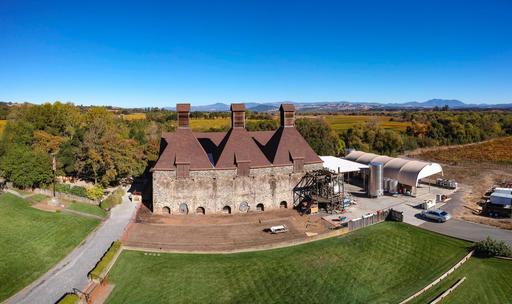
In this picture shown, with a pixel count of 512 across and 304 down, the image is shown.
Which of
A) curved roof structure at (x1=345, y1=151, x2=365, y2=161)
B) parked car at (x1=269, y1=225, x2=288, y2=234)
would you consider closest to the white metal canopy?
curved roof structure at (x1=345, y1=151, x2=365, y2=161)

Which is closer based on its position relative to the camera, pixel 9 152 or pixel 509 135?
pixel 9 152

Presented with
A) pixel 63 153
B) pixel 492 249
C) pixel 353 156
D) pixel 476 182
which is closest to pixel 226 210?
pixel 492 249

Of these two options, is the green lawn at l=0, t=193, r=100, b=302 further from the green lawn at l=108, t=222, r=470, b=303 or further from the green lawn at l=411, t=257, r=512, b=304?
the green lawn at l=411, t=257, r=512, b=304

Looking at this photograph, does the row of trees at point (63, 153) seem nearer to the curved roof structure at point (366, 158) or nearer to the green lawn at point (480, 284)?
the curved roof structure at point (366, 158)

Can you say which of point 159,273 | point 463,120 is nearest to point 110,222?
point 159,273

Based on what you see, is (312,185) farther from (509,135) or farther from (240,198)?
(509,135)
